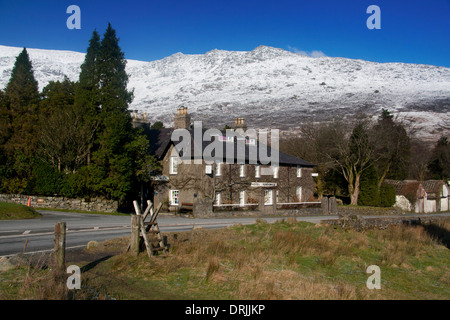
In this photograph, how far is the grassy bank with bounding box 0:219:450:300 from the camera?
→ 8797 millimetres

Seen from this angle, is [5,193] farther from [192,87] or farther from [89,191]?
[192,87]

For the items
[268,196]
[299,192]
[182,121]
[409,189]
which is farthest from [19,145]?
[409,189]

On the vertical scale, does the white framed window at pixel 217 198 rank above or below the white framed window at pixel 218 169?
below

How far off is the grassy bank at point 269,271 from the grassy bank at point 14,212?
468 inches

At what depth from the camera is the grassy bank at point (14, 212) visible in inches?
868

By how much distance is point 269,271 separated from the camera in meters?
11.0

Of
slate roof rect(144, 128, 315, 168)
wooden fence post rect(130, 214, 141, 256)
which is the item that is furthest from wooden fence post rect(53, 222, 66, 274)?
slate roof rect(144, 128, 315, 168)

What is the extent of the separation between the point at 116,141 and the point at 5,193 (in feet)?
40.2

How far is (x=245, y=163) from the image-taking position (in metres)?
37.8

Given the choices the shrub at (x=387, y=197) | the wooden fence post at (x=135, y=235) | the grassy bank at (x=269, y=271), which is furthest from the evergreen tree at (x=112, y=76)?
the shrub at (x=387, y=197)

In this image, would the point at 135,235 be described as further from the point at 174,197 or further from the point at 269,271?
the point at 174,197

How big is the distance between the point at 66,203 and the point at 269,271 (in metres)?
26.8

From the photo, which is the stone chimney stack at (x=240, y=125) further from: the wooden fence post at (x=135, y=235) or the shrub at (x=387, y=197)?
the wooden fence post at (x=135, y=235)
